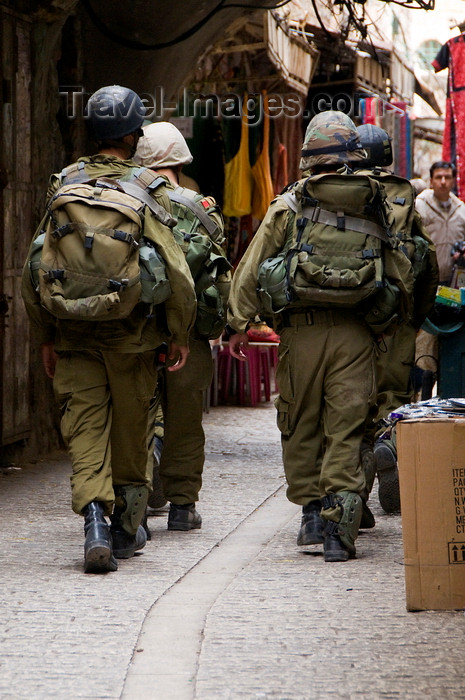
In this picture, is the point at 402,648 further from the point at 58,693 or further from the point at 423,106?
the point at 423,106

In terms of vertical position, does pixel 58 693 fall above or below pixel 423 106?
below

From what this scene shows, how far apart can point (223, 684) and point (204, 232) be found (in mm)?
2845

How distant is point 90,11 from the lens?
8969 mm

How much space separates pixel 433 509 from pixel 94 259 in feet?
5.70

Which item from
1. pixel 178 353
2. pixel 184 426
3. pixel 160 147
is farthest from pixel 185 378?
pixel 160 147

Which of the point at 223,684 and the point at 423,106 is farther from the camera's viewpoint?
the point at 423,106

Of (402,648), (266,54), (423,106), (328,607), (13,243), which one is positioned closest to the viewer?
(402,648)

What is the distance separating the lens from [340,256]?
5.47m

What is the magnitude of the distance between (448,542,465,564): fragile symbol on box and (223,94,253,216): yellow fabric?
27.1 ft

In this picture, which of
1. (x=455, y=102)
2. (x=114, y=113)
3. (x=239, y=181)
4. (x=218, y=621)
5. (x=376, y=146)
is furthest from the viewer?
(x=239, y=181)

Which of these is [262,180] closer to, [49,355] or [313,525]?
[313,525]

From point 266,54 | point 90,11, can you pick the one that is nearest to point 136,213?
point 90,11

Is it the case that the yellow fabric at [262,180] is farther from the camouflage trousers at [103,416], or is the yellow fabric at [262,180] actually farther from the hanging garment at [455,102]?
the camouflage trousers at [103,416]

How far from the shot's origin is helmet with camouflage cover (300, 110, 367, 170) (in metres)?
5.62
